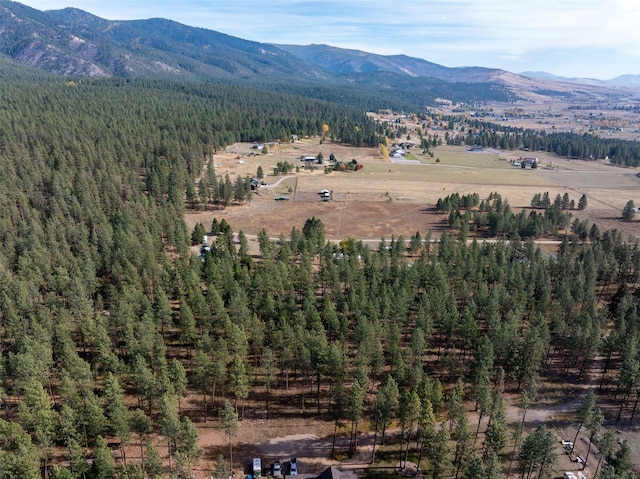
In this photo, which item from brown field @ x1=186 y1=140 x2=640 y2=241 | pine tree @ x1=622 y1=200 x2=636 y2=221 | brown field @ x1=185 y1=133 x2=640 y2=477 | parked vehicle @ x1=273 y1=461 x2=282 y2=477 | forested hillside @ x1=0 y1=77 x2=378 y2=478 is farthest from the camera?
pine tree @ x1=622 y1=200 x2=636 y2=221

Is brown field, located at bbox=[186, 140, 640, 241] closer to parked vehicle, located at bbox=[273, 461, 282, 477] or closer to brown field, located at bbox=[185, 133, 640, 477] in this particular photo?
brown field, located at bbox=[185, 133, 640, 477]

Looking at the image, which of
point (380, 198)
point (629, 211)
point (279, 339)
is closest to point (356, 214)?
point (380, 198)

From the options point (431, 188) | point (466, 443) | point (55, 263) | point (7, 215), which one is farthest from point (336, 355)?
point (431, 188)

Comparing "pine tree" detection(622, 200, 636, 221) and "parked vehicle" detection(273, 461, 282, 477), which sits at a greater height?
"pine tree" detection(622, 200, 636, 221)

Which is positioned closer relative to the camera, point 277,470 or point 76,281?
point 277,470

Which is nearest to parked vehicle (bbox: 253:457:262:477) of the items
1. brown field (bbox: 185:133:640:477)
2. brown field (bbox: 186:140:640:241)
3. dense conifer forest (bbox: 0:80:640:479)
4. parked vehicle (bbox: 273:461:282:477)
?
parked vehicle (bbox: 273:461:282:477)

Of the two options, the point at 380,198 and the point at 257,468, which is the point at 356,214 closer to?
the point at 380,198

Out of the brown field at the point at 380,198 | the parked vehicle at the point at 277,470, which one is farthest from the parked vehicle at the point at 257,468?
the brown field at the point at 380,198

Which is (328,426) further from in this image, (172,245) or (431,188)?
(431,188)
